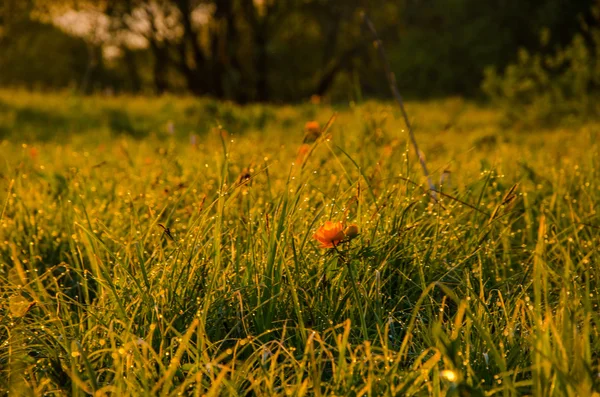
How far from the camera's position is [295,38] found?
89.0ft

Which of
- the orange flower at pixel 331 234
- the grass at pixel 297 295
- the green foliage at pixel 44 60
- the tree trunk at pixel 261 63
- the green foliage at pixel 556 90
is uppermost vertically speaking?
the green foliage at pixel 44 60

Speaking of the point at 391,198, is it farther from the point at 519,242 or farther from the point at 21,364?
the point at 21,364

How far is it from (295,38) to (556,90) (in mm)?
19984

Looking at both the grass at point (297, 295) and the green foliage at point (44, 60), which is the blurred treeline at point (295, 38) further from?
the grass at point (297, 295)

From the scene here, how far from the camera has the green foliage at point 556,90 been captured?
305 inches

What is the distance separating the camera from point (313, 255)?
178 cm

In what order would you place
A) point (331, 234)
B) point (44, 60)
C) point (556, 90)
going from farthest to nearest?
1. point (44, 60)
2. point (556, 90)
3. point (331, 234)

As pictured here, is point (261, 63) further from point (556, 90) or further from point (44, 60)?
point (44, 60)

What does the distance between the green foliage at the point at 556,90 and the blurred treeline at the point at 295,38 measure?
2.07 meters

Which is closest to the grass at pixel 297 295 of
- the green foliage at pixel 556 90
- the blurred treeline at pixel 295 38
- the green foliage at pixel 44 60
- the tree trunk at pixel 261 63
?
the green foliage at pixel 556 90

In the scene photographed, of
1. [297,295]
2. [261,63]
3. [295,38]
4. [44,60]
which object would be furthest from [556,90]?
[44,60]

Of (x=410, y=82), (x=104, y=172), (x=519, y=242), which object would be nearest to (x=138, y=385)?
(x=519, y=242)

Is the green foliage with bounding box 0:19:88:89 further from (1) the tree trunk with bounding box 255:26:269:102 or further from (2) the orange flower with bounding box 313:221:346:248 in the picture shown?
(2) the orange flower with bounding box 313:221:346:248

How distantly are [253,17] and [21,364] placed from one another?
1414 centimetres
